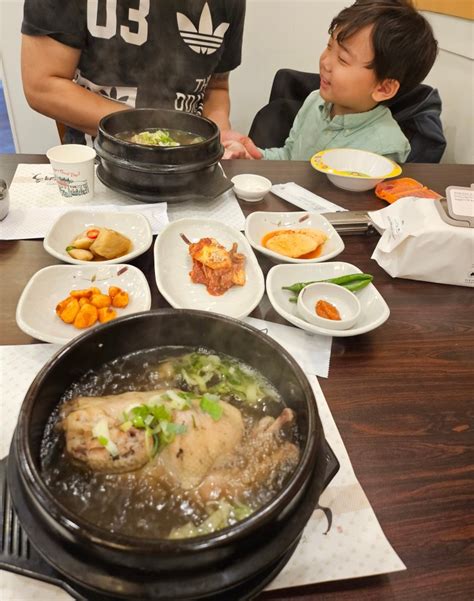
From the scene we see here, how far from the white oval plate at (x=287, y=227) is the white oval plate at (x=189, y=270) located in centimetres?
7

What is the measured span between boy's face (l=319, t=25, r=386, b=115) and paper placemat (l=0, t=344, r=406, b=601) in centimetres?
254

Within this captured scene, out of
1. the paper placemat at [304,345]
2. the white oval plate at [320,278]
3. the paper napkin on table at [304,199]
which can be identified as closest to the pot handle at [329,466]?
the paper placemat at [304,345]

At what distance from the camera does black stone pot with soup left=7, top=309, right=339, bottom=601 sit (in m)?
0.62

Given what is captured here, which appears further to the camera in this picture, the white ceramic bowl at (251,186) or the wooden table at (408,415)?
the white ceramic bowl at (251,186)

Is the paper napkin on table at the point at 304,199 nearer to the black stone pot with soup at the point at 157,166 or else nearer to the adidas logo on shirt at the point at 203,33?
the black stone pot with soup at the point at 157,166

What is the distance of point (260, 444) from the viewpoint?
2.95ft

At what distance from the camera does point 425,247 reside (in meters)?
1.67

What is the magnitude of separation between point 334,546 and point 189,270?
1.08 m

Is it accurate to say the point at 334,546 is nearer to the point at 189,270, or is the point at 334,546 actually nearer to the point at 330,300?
the point at 330,300

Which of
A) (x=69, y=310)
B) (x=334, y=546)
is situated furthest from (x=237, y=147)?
(x=334, y=546)

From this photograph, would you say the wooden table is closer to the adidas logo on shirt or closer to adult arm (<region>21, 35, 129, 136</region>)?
adult arm (<region>21, 35, 129, 136</region>)

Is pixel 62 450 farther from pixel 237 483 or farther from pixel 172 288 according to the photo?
pixel 172 288

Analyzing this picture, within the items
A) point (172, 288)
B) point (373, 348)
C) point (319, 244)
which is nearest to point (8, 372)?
point (172, 288)

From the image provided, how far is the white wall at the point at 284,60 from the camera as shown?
373 cm
